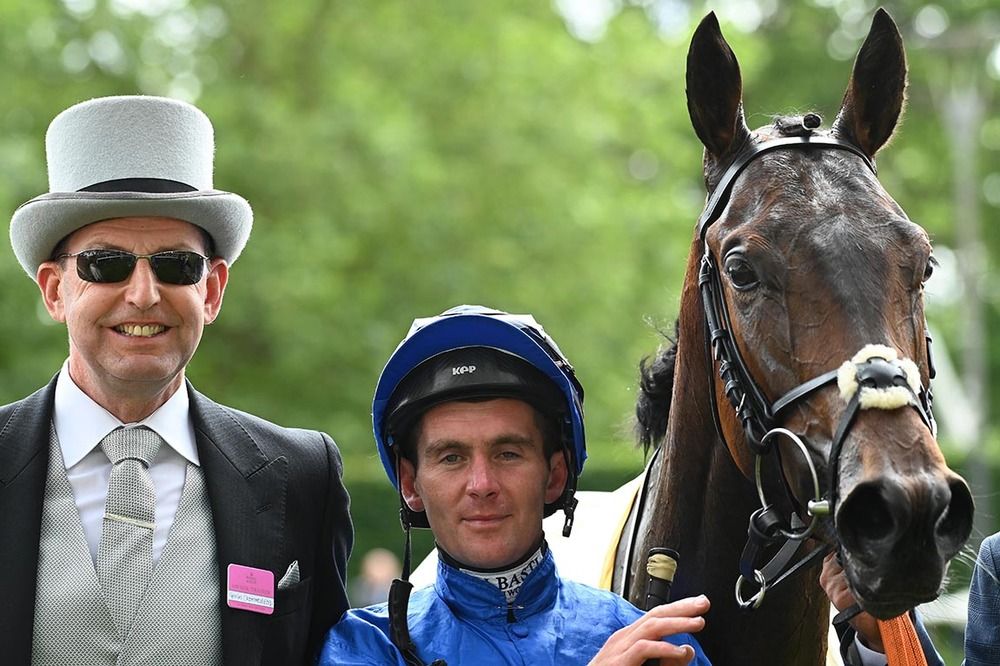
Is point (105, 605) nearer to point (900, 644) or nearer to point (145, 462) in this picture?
point (145, 462)

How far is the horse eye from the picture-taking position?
294 centimetres

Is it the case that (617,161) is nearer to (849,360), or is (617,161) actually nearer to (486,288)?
(486,288)

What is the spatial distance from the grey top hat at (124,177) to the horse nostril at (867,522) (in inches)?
67.5

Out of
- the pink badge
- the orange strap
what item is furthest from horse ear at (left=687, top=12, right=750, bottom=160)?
the pink badge

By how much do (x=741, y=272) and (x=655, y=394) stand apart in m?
0.96

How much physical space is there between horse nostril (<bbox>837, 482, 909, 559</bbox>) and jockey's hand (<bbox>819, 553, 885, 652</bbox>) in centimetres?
34

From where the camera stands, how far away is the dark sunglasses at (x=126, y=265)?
3189 millimetres

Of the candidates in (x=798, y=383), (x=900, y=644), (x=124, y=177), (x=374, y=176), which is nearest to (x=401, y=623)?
(x=798, y=383)

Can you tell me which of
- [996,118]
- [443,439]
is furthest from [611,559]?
[996,118]

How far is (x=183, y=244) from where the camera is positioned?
3.28m

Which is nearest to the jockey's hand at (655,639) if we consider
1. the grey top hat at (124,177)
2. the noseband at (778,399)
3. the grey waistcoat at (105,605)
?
the noseband at (778,399)

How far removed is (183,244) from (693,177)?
14460 mm

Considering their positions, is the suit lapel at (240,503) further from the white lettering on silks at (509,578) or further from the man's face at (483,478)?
the white lettering on silks at (509,578)

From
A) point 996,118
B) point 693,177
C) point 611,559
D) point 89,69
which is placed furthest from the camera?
point 996,118
